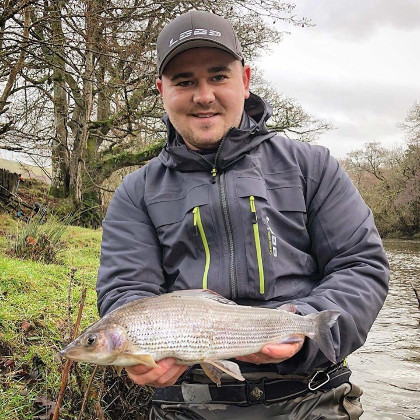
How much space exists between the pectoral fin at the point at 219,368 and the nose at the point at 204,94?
1479mm

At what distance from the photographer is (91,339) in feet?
7.11

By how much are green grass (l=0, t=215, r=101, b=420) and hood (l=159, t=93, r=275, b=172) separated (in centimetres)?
102

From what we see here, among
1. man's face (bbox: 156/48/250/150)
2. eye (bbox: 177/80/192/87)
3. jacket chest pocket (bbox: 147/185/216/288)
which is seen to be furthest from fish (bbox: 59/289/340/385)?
eye (bbox: 177/80/192/87)

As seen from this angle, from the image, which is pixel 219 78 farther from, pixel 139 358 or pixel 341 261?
pixel 139 358

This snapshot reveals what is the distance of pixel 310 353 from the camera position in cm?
247

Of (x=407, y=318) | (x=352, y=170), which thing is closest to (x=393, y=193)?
(x=352, y=170)

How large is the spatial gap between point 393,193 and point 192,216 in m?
47.2

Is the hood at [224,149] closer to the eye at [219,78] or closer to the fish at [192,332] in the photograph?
the eye at [219,78]

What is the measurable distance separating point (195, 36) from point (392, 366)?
626cm

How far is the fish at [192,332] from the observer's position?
85.7 inches

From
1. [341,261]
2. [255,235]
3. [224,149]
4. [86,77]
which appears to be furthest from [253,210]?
[86,77]

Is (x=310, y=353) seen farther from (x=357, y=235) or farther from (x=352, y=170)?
(x=352, y=170)

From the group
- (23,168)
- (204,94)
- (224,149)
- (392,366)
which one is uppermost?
(23,168)

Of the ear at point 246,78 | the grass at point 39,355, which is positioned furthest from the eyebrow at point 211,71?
the grass at point 39,355
